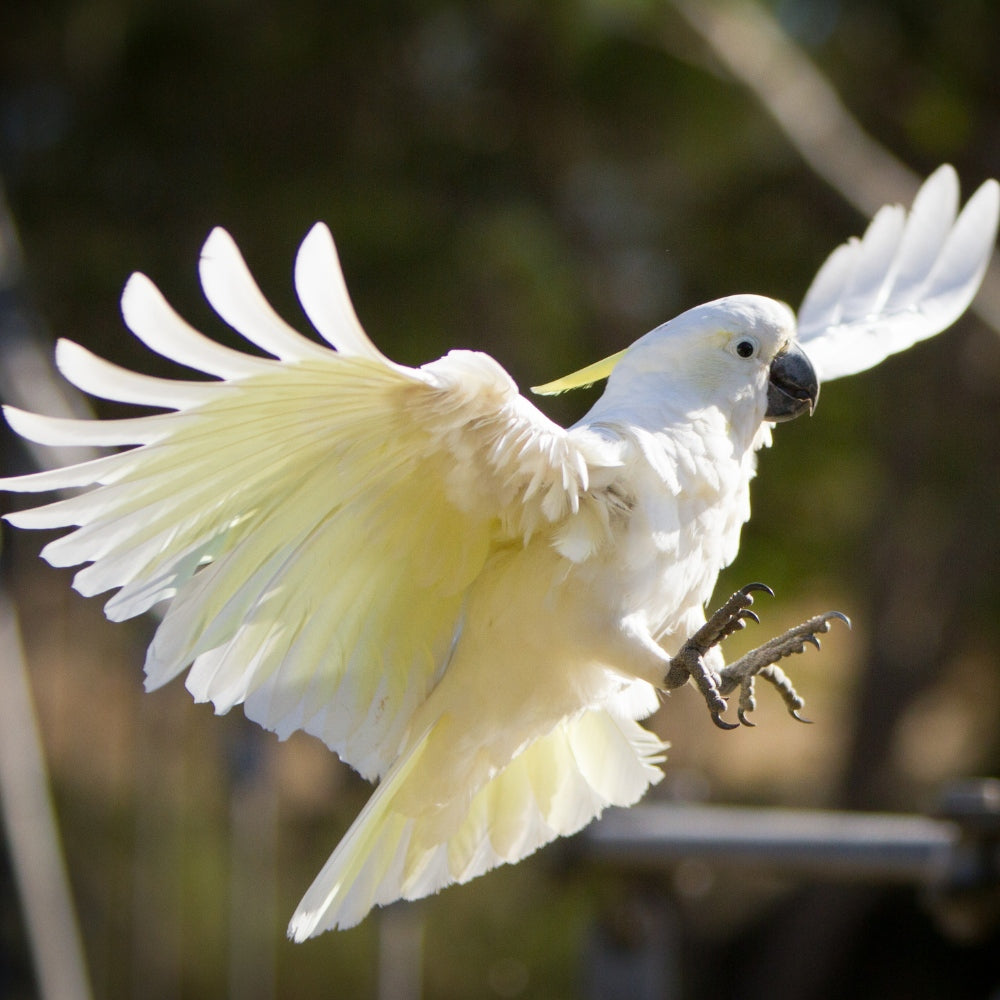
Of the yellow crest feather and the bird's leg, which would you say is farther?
the yellow crest feather

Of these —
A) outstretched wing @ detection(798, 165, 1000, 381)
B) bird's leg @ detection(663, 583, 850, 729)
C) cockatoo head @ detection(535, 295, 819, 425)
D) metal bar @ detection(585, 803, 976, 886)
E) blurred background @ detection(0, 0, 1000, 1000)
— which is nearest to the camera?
bird's leg @ detection(663, 583, 850, 729)

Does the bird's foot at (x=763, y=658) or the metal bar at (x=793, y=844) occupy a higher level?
the bird's foot at (x=763, y=658)

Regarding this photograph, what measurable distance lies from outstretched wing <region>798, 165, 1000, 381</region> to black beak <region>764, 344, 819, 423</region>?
207mm

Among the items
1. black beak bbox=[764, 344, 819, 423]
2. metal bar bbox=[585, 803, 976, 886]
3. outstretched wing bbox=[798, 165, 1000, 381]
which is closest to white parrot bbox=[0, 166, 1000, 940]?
black beak bbox=[764, 344, 819, 423]

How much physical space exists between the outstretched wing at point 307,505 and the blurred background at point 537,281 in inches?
78.8

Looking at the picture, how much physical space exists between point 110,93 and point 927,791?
3.46 m

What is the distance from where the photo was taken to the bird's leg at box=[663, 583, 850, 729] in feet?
3.44

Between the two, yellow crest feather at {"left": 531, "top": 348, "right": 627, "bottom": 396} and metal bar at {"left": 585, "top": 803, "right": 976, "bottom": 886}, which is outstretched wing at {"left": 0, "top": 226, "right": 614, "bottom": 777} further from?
metal bar at {"left": 585, "top": 803, "right": 976, "bottom": 886}

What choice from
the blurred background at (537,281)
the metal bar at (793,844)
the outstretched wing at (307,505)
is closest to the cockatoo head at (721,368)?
the outstretched wing at (307,505)

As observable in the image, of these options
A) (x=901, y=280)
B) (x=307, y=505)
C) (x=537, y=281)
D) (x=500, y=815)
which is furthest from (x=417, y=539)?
(x=537, y=281)

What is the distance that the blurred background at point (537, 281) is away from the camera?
3.40 metres

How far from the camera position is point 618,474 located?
1057mm

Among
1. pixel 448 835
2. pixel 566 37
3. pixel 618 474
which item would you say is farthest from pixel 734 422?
pixel 566 37

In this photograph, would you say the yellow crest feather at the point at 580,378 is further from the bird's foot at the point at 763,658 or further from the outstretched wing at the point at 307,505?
the bird's foot at the point at 763,658
